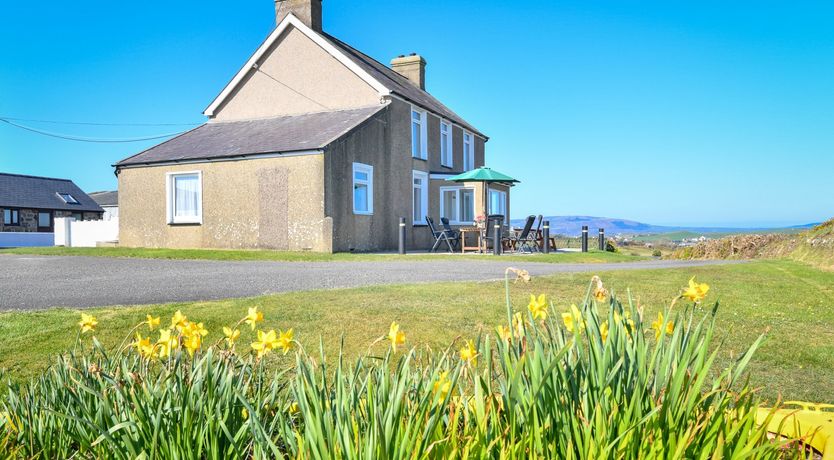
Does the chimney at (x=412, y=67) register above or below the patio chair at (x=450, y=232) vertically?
above

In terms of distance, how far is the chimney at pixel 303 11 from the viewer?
869 inches

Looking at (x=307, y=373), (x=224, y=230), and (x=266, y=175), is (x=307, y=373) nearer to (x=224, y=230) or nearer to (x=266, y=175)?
(x=266, y=175)

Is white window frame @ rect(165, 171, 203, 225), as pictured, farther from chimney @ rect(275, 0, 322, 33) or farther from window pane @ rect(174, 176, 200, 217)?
chimney @ rect(275, 0, 322, 33)

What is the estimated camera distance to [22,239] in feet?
129

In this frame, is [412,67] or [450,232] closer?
[450,232]

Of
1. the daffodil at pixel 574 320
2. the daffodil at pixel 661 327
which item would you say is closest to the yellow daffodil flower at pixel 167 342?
the daffodil at pixel 574 320

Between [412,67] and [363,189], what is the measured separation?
11.4 meters

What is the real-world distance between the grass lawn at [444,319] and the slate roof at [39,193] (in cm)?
4937

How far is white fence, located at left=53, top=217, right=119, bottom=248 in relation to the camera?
25891mm

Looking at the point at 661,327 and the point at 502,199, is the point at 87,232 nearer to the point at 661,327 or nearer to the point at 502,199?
the point at 502,199

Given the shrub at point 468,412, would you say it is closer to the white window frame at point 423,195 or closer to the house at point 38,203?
the white window frame at point 423,195

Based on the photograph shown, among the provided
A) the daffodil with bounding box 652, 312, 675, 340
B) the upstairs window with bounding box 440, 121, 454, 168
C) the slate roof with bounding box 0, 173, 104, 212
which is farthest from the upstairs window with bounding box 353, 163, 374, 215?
the slate roof with bounding box 0, 173, 104, 212

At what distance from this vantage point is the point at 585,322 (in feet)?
7.67

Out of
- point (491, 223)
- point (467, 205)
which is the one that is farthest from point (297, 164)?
point (467, 205)
